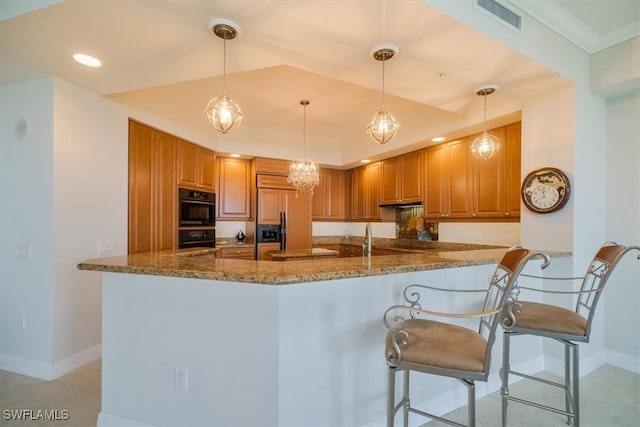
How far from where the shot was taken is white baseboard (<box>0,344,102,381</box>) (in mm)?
2332

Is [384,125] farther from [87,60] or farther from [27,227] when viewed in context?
[27,227]

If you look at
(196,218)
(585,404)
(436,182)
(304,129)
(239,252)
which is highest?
(304,129)

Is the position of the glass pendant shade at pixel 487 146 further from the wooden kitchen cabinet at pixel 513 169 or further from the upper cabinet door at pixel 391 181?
the upper cabinet door at pixel 391 181

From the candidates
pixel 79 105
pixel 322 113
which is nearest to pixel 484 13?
pixel 322 113

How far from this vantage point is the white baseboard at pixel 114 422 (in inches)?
66.4

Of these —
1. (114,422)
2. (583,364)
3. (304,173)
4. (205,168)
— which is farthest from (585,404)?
(205,168)

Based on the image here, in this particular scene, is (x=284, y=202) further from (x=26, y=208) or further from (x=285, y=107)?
(x=26, y=208)

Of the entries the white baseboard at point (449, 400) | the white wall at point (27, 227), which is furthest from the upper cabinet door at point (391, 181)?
the white wall at point (27, 227)

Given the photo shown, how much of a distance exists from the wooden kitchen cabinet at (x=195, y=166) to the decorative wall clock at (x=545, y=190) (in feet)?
12.6

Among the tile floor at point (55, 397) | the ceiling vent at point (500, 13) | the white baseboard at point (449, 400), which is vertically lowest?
the tile floor at point (55, 397)

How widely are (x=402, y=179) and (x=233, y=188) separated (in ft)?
9.03

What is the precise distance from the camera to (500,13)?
72.1 inches

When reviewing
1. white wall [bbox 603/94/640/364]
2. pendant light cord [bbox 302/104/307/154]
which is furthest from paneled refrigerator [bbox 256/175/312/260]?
white wall [bbox 603/94/640/364]

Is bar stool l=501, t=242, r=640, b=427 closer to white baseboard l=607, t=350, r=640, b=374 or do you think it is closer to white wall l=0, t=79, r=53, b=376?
white baseboard l=607, t=350, r=640, b=374
